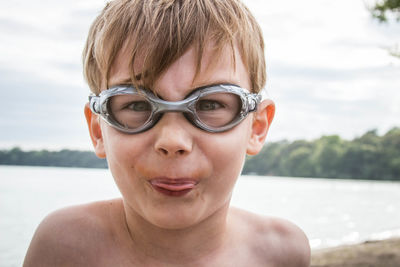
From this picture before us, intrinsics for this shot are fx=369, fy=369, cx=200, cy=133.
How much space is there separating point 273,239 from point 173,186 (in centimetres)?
130

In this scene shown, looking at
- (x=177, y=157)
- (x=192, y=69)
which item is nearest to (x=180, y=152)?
(x=177, y=157)

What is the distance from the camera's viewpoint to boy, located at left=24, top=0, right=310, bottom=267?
1705 mm

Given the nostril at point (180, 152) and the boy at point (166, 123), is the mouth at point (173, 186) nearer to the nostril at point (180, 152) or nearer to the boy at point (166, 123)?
the boy at point (166, 123)

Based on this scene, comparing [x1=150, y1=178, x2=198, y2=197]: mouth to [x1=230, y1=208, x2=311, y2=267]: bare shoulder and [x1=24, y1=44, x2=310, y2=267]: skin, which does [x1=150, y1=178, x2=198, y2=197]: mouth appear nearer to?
[x1=24, y1=44, x2=310, y2=267]: skin

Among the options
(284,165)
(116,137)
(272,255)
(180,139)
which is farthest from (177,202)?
(284,165)

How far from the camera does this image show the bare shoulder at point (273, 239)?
2.58m

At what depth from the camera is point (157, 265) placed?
2170 mm

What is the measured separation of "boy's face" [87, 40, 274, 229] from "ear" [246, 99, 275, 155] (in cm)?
33

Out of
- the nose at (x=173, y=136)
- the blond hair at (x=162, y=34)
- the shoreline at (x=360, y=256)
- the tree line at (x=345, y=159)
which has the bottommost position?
the tree line at (x=345, y=159)

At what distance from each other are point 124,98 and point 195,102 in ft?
1.22

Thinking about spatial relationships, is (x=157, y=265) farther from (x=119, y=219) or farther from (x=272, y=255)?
(x=272, y=255)

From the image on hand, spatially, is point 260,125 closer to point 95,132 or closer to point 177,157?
point 177,157

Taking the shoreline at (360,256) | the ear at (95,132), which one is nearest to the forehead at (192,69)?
the ear at (95,132)

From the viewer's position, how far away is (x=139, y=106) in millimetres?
1806
